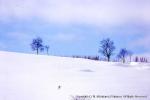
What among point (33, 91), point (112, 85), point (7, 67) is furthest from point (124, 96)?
point (7, 67)

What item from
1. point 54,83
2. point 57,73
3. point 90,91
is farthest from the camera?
point 57,73

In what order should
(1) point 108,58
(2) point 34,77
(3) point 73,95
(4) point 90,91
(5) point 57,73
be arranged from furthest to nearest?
(1) point 108,58
(5) point 57,73
(2) point 34,77
(4) point 90,91
(3) point 73,95

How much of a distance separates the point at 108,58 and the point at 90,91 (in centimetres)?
2602

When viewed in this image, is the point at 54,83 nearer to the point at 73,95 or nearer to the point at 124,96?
the point at 73,95

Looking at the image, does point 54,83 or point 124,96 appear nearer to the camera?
point 124,96

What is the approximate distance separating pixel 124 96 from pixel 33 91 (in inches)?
140

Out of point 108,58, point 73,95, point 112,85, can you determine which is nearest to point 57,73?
point 112,85

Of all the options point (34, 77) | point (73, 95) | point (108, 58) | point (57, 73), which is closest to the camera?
point (73, 95)

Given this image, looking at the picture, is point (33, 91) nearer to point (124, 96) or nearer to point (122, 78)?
point (124, 96)

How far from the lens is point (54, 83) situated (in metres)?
13.5

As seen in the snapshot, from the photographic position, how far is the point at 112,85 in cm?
1418

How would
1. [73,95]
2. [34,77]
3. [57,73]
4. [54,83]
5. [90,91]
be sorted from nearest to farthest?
1. [73,95]
2. [90,91]
3. [54,83]
4. [34,77]
5. [57,73]

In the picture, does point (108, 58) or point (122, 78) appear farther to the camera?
point (108, 58)

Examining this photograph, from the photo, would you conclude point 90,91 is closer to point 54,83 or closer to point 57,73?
point 54,83
